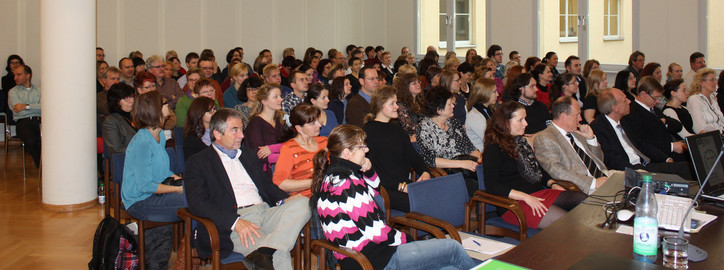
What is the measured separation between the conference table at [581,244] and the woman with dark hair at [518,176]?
800mm

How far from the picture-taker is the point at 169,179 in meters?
4.31

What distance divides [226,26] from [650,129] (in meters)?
8.01

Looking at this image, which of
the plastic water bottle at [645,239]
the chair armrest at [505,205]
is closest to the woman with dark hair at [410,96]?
the chair armrest at [505,205]

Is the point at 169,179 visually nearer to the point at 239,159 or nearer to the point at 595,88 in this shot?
the point at 239,159

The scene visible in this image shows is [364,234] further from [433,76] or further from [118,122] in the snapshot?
[433,76]

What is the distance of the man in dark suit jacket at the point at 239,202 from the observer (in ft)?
11.3

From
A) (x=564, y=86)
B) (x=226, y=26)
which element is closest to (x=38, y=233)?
(x=564, y=86)

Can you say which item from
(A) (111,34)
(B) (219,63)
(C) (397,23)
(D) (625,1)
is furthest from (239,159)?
(C) (397,23)

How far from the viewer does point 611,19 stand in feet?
38.3

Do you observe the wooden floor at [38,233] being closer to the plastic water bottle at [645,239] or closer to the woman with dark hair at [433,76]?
the plastic water bottle at [645,239]

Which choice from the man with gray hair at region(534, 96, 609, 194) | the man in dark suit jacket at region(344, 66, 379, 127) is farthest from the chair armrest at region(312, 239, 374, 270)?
the man in dark suit jacket at region(344, 66, 379, 127)

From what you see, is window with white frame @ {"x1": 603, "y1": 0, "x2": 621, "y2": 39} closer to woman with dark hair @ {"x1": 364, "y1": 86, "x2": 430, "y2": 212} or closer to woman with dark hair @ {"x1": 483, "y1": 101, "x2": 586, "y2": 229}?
woman with dark hair @ {"x1": 483, "y1": 101, "x2": 586, "y2": 229}

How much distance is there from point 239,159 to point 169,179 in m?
0.74

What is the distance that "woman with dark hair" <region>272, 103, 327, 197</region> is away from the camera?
4.22 metres
